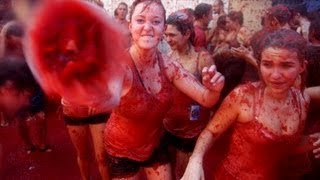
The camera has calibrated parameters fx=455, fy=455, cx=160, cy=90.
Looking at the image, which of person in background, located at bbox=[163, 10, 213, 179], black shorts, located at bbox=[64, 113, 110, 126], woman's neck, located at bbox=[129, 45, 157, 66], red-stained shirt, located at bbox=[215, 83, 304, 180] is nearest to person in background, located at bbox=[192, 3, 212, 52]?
person in background, located at bbox=[163, 10, 213, 179]

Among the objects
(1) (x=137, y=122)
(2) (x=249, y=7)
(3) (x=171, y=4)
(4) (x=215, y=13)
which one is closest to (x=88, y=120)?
(1) (x=137, y=122)

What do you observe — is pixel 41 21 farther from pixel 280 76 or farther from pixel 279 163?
pixel 279 163

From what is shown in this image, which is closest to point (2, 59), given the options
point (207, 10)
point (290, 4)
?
point (207, 10)

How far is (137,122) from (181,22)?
1.13 metres

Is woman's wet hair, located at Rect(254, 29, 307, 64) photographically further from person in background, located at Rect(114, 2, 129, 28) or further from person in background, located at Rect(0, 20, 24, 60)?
person in background, located at Rect(0, 20, 24, 60)

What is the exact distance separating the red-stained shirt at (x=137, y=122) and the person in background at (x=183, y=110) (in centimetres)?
43

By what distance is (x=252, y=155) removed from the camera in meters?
2.41

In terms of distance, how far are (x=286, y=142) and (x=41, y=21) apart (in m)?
1.39

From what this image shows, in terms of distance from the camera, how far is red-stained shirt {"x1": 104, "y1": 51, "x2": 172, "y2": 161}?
2.39 metres

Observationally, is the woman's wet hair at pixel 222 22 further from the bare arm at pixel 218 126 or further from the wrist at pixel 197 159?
the wrist at pixel 197 159

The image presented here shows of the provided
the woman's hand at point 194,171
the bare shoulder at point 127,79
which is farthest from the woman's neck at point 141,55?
the woman's hand at point 194,171

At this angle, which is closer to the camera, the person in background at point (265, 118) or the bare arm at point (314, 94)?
the person in background at point (265, 118)

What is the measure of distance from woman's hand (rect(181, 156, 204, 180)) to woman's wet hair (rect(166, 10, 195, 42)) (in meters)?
1.26

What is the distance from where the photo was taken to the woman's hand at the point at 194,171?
2231 mm
